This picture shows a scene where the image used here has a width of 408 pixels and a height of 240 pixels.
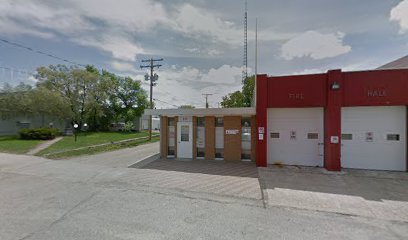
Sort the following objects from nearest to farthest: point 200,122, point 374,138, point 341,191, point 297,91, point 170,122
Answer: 1. point 341,191
2. point 374,138
3. point 297,91
4. point 200,122
5. point 170,122

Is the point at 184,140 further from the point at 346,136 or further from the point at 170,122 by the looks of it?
Result: the point at 346,136

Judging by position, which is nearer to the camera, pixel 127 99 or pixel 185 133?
pixel 185 133

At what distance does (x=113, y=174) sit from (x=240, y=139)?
5978 millimetres

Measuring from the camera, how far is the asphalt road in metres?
3.61

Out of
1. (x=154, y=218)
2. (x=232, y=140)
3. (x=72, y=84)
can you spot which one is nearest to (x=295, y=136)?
(x=232, y=140)

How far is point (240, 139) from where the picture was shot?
34.7 feet

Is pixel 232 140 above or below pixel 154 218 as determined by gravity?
above

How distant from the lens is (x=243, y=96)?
30.5 m

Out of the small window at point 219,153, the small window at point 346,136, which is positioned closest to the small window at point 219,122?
the small window at point 219,153

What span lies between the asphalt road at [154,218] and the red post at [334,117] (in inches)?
174

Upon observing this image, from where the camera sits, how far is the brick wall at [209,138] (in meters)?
11.0

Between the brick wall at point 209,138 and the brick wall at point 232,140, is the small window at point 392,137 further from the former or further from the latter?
the brick wall at point 209,138

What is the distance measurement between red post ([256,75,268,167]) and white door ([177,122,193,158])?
12.2 ft

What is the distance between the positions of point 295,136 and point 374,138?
3.01 m
